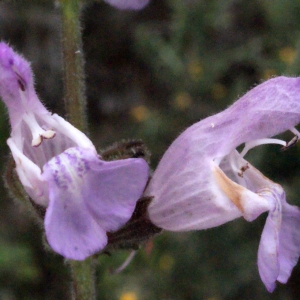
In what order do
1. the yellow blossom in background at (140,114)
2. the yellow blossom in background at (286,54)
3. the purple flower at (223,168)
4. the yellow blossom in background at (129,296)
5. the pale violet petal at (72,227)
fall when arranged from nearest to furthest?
the pale violet petal at (72,227), the purple flower at (223,168), the yellow blossom in background at (129,296), the yellow blossom in background at (286,54), the yellow blossom in background at (140,114)

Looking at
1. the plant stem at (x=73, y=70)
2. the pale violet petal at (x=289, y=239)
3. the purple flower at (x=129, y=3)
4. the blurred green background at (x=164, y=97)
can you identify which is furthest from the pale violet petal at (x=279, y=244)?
the purple flower at (x=129, y=3)

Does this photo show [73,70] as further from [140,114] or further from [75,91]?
[140,114]

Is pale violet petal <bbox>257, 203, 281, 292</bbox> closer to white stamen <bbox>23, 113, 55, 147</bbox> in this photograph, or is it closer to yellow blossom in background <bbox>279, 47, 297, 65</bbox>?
white stamen <bbox>23, 113, 55, 147</bbox>

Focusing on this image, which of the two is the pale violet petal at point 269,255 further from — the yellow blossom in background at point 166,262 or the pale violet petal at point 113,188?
the yellow blossom in background at point 166,262

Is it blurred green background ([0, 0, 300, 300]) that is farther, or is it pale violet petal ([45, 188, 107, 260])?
blurred green background ([0, 0, 300, 300])

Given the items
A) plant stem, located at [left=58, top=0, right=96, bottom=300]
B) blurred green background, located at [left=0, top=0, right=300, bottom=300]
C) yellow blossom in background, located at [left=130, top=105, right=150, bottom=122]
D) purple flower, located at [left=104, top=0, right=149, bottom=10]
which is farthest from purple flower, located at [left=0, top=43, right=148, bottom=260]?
yellow blossom in background, located at [left=130, top=105, right=150, bottom=122]
